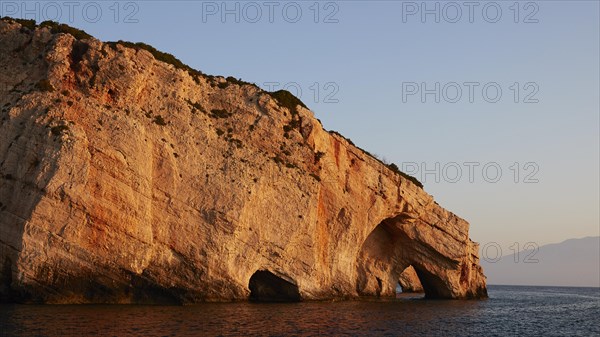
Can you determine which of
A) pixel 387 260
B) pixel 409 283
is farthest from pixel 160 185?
pixel 409 283

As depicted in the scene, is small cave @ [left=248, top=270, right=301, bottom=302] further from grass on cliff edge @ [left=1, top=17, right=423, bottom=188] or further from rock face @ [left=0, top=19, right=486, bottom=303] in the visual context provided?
grass on cliff edge @ [left=1, top=17, right=423, bottom=188]

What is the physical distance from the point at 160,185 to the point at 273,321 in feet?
42.5

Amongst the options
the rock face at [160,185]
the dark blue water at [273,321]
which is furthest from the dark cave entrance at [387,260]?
the dark blue water at [273,321]

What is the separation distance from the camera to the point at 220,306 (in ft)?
128

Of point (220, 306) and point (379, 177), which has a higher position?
point (379, 177)

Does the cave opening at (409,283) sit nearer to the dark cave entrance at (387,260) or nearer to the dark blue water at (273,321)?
the dark cave entrance at (387,260)

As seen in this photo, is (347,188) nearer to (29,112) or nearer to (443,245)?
(443,245)

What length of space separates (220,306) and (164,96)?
15552 mm

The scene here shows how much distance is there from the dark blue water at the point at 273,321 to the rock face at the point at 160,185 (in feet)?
7.80

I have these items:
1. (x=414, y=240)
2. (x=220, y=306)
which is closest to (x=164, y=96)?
(x=220, y=306)

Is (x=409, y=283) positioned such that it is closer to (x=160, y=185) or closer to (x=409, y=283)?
(x=409, y=283)

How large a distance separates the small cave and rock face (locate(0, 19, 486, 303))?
178mm

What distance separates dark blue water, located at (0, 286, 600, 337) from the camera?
Answer: 2706cm

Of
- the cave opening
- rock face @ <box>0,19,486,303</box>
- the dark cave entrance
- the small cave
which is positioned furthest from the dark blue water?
the cave opening
